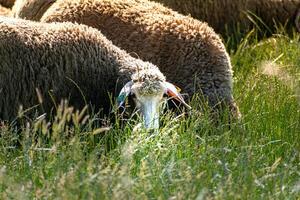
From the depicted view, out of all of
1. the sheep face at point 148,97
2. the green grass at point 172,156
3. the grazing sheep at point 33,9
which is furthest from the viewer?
the grazing sheep at point 33,9

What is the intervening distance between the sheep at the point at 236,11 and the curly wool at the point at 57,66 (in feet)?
7.95

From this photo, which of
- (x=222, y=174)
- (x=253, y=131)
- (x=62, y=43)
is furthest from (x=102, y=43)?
(x=222, y=174)

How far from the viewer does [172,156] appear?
16.4ft

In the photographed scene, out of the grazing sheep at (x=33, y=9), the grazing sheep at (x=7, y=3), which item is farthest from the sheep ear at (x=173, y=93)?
the grazing sheep at (x=7, y=3)

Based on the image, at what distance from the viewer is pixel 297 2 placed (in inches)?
376

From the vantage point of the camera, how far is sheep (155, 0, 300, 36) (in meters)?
9.10

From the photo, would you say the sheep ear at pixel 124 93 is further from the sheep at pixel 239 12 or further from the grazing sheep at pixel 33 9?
the sheep at pixel 239 12

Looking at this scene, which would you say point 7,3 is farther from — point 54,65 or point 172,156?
point 172,156

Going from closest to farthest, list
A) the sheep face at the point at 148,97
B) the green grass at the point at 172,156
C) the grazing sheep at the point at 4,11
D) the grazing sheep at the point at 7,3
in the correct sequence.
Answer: the green grass at the point at 172,156 < the sheep face at the point at 148,97 < the grazing sheep at the point at 4,11 < the grazing sheep at the point at 7,3

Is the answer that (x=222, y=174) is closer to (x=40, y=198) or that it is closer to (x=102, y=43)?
(x=40, y=198)

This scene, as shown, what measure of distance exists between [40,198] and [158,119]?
77.6 inches

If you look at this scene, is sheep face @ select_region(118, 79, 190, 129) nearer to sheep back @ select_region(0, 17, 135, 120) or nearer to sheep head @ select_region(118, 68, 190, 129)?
sheep head @ select_region(118, 68, 190, 129)

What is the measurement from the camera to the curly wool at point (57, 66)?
6344mm

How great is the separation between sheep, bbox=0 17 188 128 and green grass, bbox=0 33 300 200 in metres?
0.31
